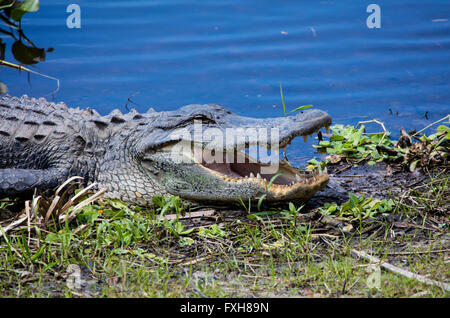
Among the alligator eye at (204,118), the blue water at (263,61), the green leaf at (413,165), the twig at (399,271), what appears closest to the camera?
the twig at (399,271)

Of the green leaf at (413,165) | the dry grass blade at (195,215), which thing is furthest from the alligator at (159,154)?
the green leaf at (413,165)

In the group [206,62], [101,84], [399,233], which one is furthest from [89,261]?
[206,62]

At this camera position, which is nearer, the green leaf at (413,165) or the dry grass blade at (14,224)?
the dry grass blade at (14,224)

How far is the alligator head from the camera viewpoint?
4.09 meters

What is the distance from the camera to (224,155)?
4441 millimetres

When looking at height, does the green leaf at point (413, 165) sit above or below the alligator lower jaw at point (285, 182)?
below

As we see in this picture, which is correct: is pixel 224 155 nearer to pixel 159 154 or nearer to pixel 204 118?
pixel 204 118

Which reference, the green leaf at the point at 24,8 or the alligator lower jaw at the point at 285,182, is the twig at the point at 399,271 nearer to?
the alligator lower jaw at the point at 285,182

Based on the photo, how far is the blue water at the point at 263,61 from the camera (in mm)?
6828

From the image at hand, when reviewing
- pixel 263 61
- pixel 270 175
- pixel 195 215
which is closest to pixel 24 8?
pixel 195 215

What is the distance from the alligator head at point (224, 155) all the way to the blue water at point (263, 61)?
4.38 feet

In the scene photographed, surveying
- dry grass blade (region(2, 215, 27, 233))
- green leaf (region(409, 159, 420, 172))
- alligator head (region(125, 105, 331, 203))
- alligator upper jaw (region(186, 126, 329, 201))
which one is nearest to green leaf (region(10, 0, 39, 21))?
dry grass blade (region(2, 215, 27, 233))

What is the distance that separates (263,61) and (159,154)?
12.4 ft

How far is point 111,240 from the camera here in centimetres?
371
